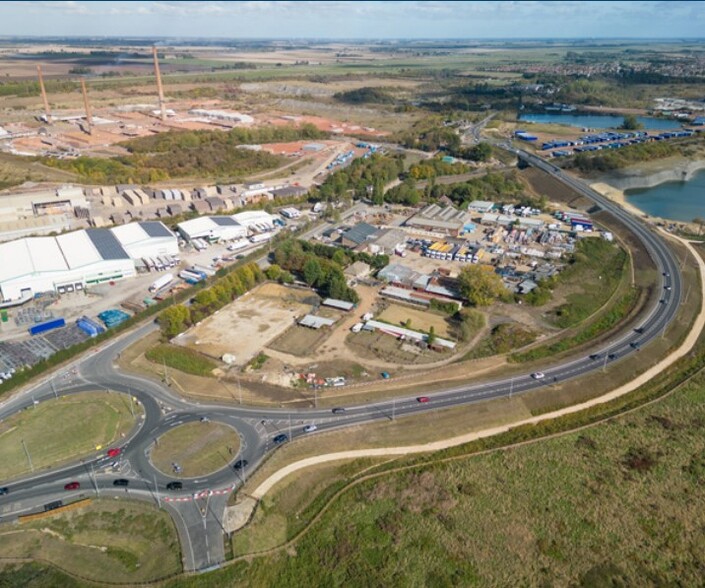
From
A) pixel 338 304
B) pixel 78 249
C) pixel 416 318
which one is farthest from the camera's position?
pixel 78 249

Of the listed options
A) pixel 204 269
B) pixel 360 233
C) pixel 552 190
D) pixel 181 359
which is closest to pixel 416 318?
pixel 360 233

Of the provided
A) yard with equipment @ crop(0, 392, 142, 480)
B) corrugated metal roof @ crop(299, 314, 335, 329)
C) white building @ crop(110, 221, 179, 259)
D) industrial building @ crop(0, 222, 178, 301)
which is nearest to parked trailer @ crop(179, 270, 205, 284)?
white building @ crop(110, 221, 179, 259)

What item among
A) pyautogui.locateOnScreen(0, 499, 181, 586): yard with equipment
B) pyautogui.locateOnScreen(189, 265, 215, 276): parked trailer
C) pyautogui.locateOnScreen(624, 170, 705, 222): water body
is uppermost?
pyautogui.locateOnScreen(189, 265, 215, 276): parked trailer

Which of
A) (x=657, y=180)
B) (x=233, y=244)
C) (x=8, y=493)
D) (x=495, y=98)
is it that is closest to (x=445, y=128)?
(x=657, y=180)

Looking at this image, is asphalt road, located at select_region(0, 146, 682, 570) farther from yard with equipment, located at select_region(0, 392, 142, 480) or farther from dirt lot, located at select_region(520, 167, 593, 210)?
dirt lot, located at select_region(520, 167, 593, 210)

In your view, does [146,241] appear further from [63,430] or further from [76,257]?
[63,430]
